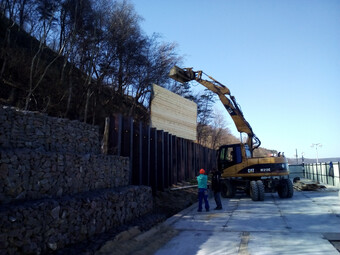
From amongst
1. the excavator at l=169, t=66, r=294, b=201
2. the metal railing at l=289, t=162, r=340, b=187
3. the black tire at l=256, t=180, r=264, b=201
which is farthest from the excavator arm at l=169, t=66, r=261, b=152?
the metal railing at l=289, t=162, r=340, b=187

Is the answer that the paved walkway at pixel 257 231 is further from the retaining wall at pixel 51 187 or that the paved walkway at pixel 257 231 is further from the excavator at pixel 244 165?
the excavator at pixel 244 165

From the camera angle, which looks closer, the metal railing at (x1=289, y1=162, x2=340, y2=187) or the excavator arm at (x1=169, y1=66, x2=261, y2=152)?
the excavator arm at (x1=169, y1=66, x2=261, y2=152)

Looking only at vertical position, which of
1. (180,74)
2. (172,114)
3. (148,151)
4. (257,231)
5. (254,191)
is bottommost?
(257,231)

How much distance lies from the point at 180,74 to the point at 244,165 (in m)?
5.63

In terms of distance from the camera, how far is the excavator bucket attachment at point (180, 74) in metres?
14.1

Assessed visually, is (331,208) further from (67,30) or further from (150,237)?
(67,30)

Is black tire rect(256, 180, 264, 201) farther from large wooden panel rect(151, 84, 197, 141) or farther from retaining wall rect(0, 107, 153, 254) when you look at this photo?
large wooden panel rect(151, 84, 197, 141)

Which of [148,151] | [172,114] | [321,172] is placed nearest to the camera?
[148,151]

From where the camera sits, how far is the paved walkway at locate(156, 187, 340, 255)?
589cm

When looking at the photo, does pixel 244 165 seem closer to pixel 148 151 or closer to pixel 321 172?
pixel 148 151

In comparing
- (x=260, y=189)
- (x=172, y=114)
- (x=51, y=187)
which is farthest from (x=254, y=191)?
(x=51, y=187)

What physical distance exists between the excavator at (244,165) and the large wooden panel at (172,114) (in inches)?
137

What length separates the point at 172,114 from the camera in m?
20.1

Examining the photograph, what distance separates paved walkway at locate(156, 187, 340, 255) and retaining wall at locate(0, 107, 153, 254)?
5.61ft
